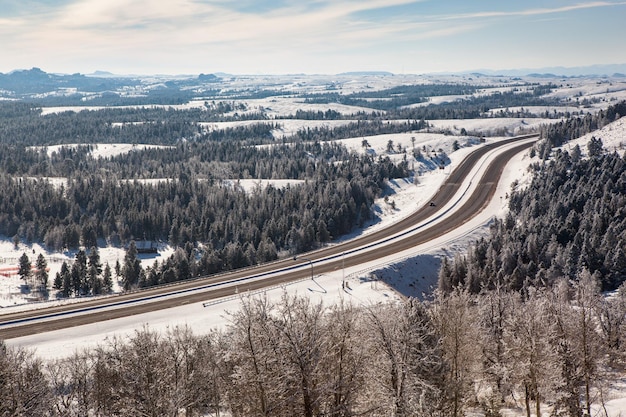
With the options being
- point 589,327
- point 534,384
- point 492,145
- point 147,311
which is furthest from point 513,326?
point 492,145

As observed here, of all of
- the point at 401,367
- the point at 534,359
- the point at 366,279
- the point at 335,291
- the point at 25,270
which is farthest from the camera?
the point at 25,270

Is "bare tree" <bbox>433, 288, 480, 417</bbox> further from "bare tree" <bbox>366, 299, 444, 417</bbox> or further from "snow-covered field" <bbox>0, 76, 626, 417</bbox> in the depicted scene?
"snow-covered field" <bbox>0, 76, 626, 417</bbox>

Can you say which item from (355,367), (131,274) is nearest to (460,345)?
(355,367)

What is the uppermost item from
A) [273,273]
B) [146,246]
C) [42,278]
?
[273,273]

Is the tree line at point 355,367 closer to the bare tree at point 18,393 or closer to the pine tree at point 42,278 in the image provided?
the bare tree at point 18,393

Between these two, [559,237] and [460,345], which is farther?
[559,237]

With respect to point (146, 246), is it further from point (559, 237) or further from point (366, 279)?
point (559, 237)

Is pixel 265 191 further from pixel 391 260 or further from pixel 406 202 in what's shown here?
pixel 391 260
